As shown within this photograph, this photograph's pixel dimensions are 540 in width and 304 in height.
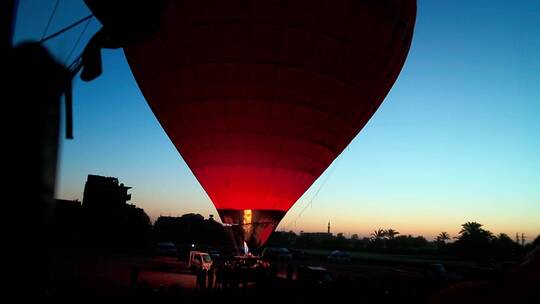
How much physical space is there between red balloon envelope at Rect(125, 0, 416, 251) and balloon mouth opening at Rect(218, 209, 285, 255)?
4 centimetres

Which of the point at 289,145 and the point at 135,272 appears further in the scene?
the point at 289,145

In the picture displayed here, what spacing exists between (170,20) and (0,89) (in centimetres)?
1081

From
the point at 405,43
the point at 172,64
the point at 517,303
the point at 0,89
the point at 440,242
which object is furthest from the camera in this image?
the point at 440,242

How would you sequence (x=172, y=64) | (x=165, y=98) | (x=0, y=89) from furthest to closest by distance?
(x=165, y=98) < (x=172, y=64) < (x=0, y=89)

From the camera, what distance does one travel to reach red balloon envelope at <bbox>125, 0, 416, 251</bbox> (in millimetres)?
11281

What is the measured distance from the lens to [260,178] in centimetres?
1364

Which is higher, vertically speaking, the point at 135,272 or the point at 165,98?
the point at 165,98

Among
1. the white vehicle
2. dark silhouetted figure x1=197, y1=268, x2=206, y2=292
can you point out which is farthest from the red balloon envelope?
the white vehicle

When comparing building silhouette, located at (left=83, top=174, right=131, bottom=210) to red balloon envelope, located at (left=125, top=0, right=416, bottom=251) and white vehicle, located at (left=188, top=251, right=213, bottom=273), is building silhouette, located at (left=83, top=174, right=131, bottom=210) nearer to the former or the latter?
white vehicle, located at (left=188, top=251, right=213, bottom=273)

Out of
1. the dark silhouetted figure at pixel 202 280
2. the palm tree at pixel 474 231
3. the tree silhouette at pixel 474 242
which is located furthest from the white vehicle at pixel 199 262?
the palm tree at pixel 474 231

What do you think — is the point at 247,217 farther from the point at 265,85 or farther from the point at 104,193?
the point at 104,193

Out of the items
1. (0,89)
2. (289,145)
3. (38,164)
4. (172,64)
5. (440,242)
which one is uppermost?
(172,64)

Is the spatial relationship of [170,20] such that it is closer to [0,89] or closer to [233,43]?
[233,43]

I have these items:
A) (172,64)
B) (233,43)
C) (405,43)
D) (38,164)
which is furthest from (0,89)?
(405,43)
